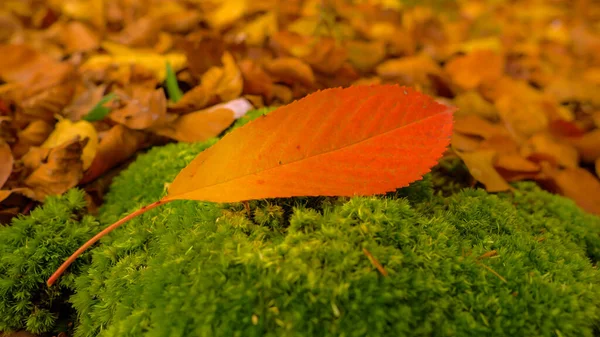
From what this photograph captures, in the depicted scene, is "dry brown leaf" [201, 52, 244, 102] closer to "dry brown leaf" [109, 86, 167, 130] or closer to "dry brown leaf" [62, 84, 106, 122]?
"dry brown leaf" [109, 86, 167, 130]

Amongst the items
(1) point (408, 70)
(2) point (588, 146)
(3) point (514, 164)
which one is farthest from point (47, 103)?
(2) point (588, 146)

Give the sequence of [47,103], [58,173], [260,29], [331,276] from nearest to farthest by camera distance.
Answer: [331,276]
[58,173]
[47,103]
[260,29]

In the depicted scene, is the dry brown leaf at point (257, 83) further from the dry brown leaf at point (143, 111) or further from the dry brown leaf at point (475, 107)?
the dry brown leaf at point (475, 107)

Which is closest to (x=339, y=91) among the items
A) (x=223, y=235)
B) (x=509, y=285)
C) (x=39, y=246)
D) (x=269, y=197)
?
(x=269, y=197)

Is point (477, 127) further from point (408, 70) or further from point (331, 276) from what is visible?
point (331, 276)

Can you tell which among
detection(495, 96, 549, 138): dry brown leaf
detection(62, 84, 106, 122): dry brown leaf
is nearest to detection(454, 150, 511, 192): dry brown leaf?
detection(495, 96, 549, 138): dry brown leaf
